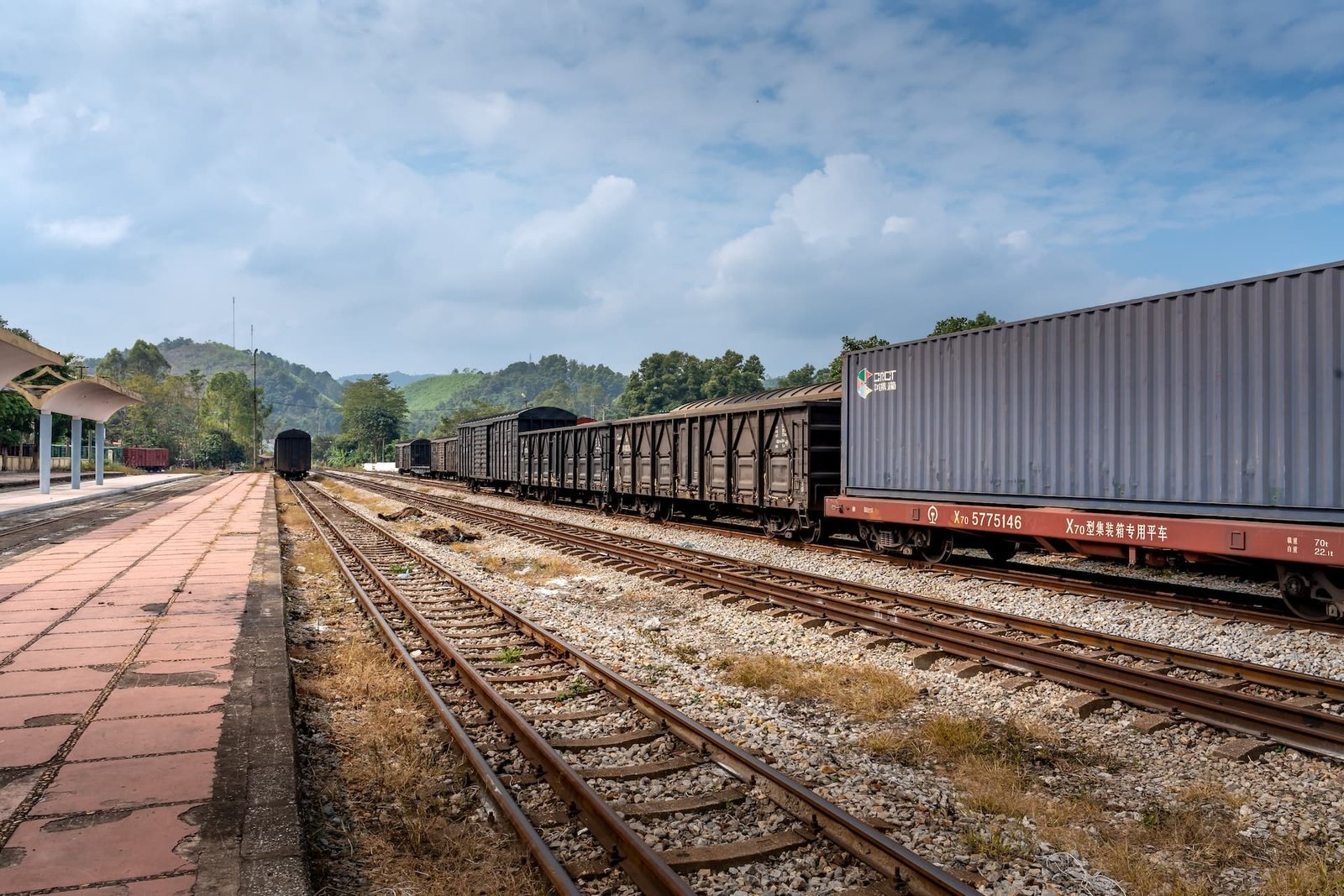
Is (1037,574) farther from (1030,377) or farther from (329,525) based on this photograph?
(329,525)

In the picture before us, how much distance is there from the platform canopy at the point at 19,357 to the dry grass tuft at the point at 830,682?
1798 centimetres

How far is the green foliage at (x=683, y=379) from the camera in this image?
93.6 m

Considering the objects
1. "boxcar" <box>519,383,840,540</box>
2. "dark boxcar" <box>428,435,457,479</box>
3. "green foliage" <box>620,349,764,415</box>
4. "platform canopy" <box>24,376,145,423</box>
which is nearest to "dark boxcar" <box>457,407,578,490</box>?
"dark boxcar" <box>428,435,457,479</box>

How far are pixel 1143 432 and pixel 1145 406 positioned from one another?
0.32m

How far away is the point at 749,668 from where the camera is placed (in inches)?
291

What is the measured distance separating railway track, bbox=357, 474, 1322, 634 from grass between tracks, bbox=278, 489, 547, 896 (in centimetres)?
838

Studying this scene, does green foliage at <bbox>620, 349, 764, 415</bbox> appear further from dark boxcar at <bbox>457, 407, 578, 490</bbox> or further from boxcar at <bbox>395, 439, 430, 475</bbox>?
dark boxcar at <bbox>457, 407, 578, 490</bbox>

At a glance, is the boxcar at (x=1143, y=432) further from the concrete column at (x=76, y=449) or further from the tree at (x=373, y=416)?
the tree at (x=373, y=416)

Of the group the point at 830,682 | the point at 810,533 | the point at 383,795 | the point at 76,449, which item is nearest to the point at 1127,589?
the point at 830,682

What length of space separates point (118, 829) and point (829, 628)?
6736 mm

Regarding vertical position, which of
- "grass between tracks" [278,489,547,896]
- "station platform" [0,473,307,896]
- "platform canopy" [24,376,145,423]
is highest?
"platform canopy" [24,376,145,423]

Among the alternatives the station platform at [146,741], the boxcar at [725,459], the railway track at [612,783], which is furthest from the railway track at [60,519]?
the boxcar at [725,459]

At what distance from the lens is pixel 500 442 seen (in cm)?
3569

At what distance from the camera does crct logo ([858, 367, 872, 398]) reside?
14.1m
